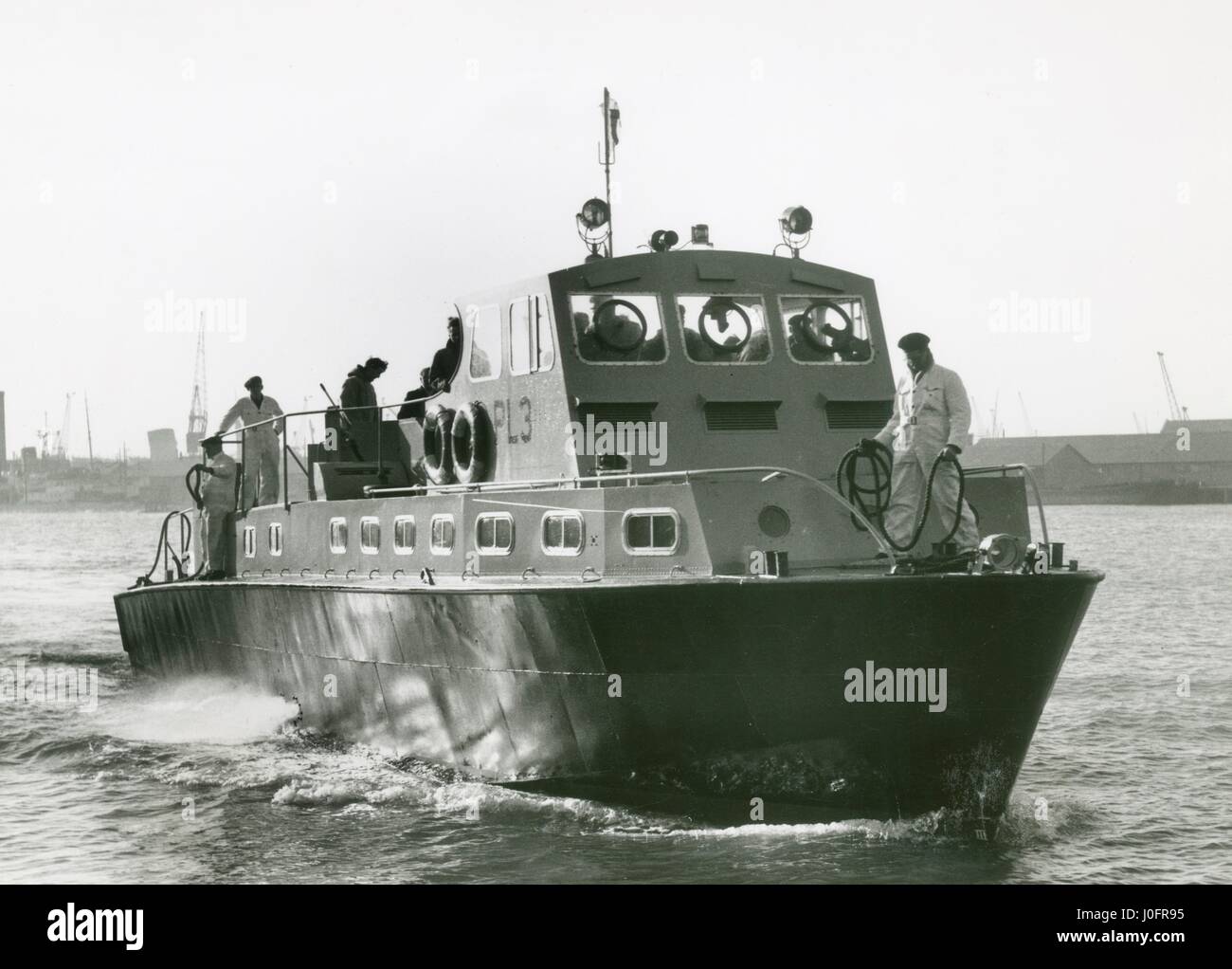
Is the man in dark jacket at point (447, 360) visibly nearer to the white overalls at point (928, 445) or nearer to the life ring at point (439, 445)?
the life ring at point (439, 445)

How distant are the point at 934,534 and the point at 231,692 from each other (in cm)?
848

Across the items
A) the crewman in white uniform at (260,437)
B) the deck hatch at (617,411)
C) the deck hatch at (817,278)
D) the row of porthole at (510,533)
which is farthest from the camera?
the crewman in white uniform at (260,437)

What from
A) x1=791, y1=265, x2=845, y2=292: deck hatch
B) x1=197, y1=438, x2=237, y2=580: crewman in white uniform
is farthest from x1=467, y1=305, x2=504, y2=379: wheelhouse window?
x1=197, y1=438, x2=237, y2=580: crewman in white uniform

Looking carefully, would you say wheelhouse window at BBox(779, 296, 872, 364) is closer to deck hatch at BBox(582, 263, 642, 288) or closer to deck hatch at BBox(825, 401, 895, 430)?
deck hatch at BBox(825, 401, 895, 430)

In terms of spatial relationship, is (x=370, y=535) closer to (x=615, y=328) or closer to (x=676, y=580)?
(x=615, y=328)

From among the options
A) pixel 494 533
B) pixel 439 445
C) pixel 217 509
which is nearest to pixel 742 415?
pixel 494 533

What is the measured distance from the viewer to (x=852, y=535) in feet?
33.7

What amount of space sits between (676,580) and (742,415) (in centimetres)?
225

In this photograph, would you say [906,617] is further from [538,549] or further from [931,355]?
[538,549]

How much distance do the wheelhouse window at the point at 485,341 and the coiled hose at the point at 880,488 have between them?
3.09m

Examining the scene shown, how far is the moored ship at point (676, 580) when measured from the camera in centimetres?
→ 967

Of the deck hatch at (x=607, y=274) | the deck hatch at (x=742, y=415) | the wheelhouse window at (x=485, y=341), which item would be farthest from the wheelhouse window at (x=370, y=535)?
the deck hatch at (x=742, y=415)

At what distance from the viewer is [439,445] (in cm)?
1302
